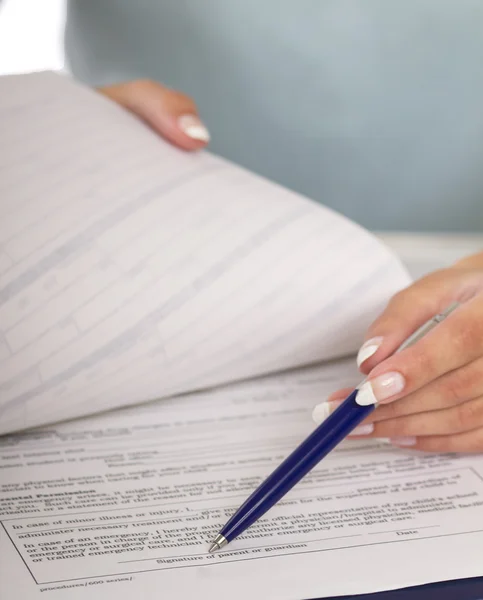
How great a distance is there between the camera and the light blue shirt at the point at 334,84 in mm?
866

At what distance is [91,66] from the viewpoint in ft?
→ 3.26

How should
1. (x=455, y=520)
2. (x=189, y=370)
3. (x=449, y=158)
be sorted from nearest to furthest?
(x=455, y=520)
(x=189, y=370)
(x=449, y=158)

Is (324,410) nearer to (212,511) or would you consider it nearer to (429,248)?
(212,511)

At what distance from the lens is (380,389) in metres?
0.41

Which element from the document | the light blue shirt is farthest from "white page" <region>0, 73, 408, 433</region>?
the light blue shirt

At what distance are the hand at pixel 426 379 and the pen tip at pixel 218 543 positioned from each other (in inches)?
4.4

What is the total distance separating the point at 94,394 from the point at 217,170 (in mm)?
222

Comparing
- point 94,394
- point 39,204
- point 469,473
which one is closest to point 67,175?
point 39,204

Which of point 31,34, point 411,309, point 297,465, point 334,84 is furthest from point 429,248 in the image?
point 31,34

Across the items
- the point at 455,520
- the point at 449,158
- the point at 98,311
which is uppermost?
the point at 98,311

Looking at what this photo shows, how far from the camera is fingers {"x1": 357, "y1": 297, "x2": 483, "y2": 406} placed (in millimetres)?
414

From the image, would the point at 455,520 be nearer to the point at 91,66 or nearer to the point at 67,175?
the point at 67,175

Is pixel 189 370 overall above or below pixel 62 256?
below

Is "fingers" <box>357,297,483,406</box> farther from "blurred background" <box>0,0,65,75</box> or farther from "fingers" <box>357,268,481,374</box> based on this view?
"blurred background" <box>0,0,65,75</box>
